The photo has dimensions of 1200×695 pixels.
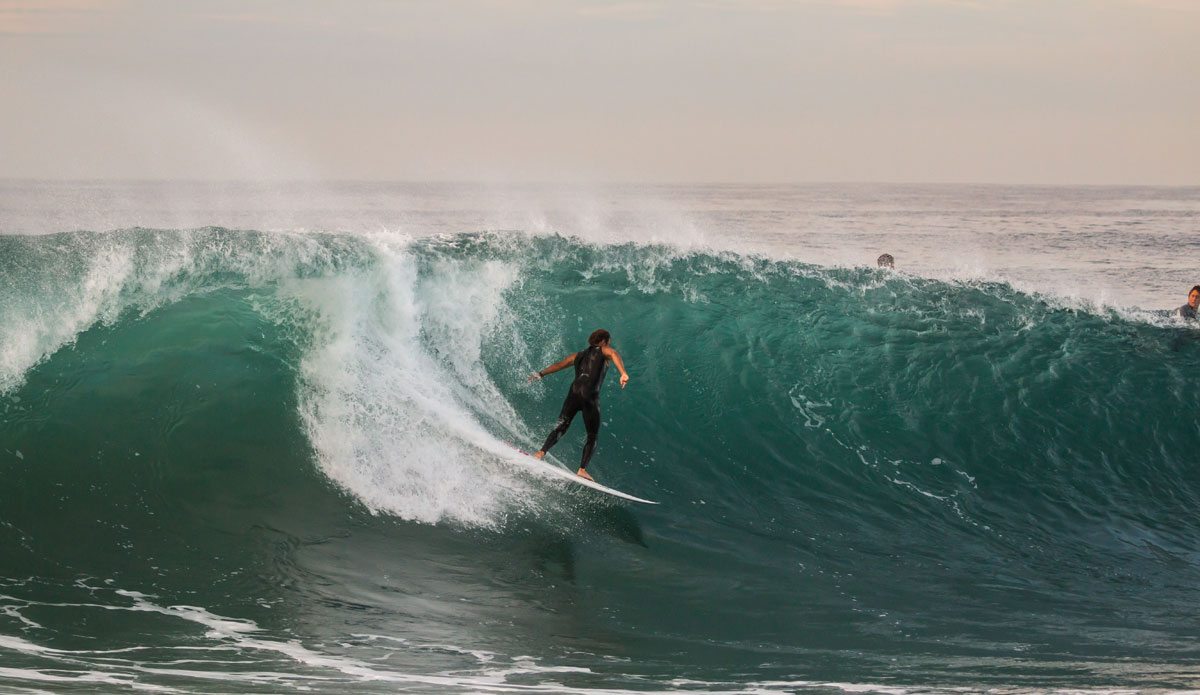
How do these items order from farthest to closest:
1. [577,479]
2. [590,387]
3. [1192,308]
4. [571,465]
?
[1192,308] < [571,465] < [590,387] < [577,479]

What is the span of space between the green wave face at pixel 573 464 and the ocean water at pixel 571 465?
35 mm

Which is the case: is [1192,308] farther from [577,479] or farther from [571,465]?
[577,479]

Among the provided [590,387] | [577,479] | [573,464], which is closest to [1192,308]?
[573,464]

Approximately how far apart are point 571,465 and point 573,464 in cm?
4

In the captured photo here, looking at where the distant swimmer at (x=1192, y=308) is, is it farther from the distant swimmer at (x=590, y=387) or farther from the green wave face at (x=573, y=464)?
the distant swimmer at (x=590, y=387)

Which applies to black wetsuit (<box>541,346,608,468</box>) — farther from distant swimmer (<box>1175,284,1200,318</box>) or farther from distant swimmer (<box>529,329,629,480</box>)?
distant swimmer (<box>1175,284,1200,318</box>)

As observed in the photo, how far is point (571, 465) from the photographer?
891cm

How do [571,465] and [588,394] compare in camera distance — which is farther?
[571,465]

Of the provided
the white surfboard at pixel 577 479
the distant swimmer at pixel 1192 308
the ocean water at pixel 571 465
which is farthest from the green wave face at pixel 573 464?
the distant swimmer at pixel 1192 308

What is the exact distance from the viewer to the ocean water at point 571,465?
5.57 meters

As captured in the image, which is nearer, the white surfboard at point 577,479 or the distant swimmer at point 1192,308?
the white surfboard at point 577,479

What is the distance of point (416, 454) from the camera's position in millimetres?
8133

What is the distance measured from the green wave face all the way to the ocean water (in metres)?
0.04

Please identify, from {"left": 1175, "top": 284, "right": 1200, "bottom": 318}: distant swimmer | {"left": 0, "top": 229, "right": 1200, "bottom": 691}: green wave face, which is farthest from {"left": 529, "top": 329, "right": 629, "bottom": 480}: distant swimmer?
{"left": 1175, "top": 284, "right": 1200, "bottom": 318}: distant swimmer
